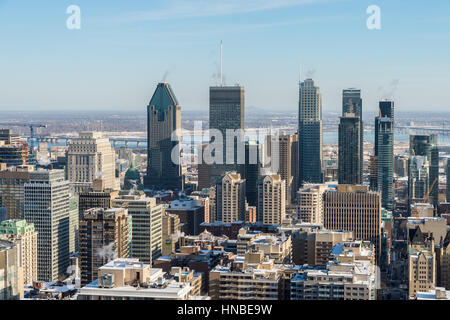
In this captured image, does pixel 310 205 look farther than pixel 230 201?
No

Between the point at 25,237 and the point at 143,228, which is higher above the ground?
the point at 143,228

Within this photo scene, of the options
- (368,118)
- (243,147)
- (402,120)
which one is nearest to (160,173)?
(243,147)

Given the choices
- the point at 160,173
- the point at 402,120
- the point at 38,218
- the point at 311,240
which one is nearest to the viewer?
the point at 311,240

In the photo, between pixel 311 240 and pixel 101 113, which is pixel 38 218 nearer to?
pixel 101 113

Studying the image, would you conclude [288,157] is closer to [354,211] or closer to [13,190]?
[354,211]

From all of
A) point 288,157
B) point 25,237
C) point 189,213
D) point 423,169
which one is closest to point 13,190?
point 25,237

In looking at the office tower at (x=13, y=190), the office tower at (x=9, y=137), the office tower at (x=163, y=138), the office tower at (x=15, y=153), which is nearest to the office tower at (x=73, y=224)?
the office tower at (x=13, y=190)

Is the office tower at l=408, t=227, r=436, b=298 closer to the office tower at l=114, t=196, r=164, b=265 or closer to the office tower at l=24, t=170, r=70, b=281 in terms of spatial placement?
the office tower at l=114, t=196, r=164, b=265
